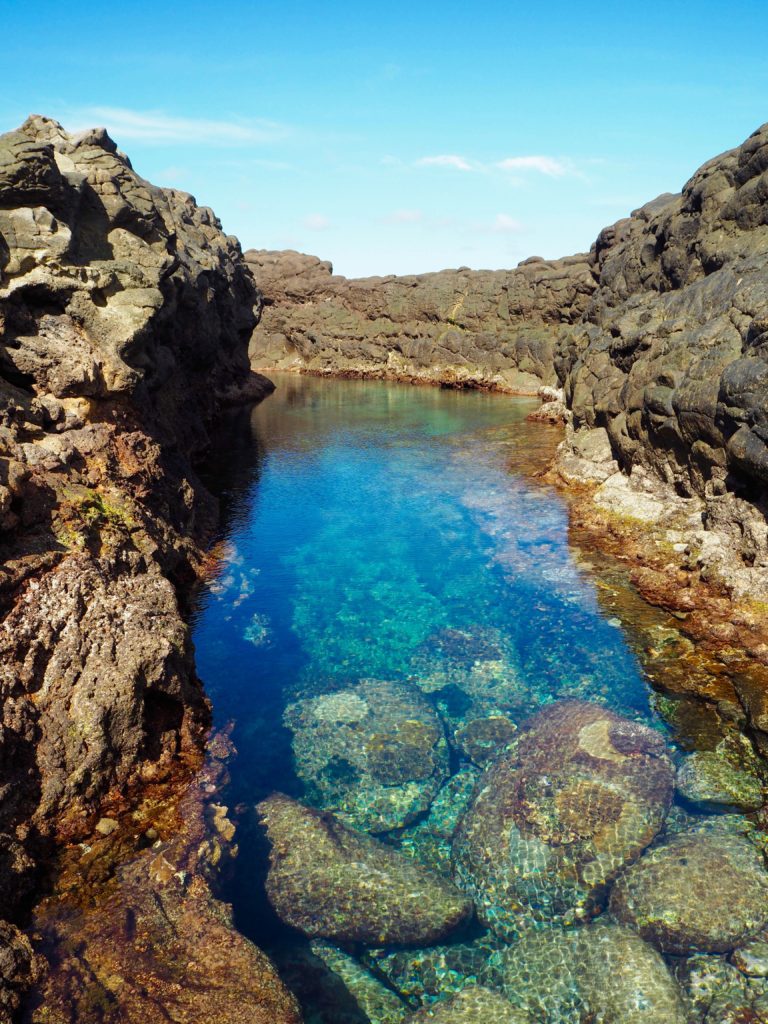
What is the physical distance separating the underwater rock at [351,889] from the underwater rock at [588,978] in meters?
1.38

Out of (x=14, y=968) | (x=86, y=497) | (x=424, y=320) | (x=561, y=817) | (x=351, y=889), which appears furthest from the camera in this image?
(x=424, y=320)

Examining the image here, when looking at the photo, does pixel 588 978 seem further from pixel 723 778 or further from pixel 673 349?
pixel 673 349

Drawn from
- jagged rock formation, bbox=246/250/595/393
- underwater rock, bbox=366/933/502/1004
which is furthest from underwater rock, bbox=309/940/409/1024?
jagged rock formation, bbox=246/250/595/393

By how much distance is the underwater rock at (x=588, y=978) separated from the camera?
10.6 m

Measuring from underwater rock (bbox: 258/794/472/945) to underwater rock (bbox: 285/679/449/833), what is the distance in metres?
1.17

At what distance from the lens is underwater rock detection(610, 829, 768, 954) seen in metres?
12.0

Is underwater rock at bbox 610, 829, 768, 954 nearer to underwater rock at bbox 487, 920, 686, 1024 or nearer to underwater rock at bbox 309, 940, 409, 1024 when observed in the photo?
underwater rock at bbox 487, 920, 686, 1024

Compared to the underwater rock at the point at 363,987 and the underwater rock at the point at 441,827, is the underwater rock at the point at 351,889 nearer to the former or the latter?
the underwater rock at the point at 363,987

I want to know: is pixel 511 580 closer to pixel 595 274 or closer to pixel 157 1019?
pixel 157 1019

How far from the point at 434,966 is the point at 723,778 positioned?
27.0ft

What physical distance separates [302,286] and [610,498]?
82697 mm

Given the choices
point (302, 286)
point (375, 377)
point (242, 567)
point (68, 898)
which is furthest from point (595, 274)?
point (68, 898)

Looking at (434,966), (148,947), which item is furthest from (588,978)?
(148,947)

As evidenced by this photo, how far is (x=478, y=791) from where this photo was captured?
15867 millimetres
